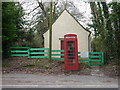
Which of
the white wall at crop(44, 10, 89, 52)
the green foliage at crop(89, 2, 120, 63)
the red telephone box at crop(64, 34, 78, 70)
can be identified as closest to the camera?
the green foliage at crop(89, 2, 120, 63)

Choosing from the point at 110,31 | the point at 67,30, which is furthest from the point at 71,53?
the point at 67,30

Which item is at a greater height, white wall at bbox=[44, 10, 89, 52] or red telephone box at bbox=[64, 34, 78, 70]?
white wall at bbox=[44, 10, 89, 52]

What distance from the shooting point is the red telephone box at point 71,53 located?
31.6 feet

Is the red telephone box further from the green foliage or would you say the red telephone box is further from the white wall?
the white wall

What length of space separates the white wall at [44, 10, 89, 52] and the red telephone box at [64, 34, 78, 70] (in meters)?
5.56

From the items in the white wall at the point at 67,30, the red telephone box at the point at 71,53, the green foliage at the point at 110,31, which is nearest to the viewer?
the green foliage at the point at 110,31

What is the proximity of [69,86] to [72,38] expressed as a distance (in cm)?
423

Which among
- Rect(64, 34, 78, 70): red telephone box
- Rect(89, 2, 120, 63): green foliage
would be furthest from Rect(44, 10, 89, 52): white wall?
Rect(64, 34, 78, 70): red telephone box

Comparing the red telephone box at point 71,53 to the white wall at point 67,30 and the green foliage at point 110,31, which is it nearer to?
the green foliage at point 110,31

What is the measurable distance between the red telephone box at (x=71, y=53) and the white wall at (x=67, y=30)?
5559 millimetres

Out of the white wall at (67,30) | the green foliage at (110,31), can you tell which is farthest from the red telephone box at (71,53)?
the white wall at (67,30)

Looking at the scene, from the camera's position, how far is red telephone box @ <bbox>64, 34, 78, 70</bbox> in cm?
963

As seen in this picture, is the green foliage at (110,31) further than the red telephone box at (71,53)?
No

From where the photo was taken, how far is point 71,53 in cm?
974
